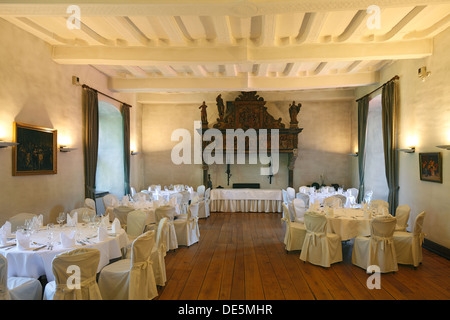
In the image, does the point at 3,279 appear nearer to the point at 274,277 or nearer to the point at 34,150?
the point at 34,150

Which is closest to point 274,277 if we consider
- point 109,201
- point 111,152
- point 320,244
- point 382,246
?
point 320,244

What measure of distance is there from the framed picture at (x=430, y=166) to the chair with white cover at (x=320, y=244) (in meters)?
2.56

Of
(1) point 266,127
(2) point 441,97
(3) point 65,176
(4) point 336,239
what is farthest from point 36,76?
(2) point 441,97

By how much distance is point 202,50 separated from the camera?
5.99 m

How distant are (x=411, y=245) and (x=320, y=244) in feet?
5.16

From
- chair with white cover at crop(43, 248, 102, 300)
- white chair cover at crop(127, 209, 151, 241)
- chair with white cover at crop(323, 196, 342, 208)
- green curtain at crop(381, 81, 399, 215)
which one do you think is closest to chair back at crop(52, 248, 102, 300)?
chair with white cover at crop(43, 248, 102, 300)

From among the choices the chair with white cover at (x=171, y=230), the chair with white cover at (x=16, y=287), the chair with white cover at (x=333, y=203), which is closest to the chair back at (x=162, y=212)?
the chair with white cover at (x=171, y=230)

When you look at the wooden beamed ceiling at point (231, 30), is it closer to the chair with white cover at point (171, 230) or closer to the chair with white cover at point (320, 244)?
the chair with white cover at point (171, 230)

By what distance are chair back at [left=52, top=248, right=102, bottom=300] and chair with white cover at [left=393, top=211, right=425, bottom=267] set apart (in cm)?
496

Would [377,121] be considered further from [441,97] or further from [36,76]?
[36,76]

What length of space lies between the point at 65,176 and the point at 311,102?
9293 millimetres

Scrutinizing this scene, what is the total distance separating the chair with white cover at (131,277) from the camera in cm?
332

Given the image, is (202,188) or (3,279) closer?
(3,279)

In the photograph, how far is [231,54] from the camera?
19.5 ft
